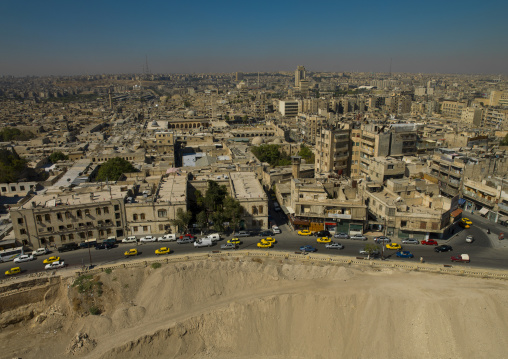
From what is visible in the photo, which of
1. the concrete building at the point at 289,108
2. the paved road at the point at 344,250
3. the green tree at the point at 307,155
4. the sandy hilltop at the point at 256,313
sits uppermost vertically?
the concrete building at the point at 289,108

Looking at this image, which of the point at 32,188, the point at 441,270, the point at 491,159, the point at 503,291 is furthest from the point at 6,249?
the point at 491,159

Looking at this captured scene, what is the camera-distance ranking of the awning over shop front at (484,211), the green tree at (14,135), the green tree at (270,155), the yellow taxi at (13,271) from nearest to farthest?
the yellow taxi at (13,271) < the awning over shop front at (484,211) < the green tree at (270,155) < the green tree at (14,135)

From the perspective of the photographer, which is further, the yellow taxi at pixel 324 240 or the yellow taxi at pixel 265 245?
the yellow taxi at pixel 324 240

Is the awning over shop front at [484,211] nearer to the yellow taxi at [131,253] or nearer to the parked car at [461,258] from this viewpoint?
the parked car at [461,258]

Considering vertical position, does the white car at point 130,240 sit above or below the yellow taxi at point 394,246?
above

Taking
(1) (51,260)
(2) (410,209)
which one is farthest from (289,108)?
(1) (51,260)

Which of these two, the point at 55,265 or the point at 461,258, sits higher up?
the point at 461,258

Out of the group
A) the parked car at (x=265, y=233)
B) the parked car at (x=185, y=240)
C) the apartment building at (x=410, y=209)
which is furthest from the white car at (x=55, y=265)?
the apartment building at (x=410, y=209)

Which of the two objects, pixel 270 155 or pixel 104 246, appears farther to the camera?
pixel 270 155

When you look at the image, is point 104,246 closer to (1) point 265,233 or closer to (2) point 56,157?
(1) point 265,233
